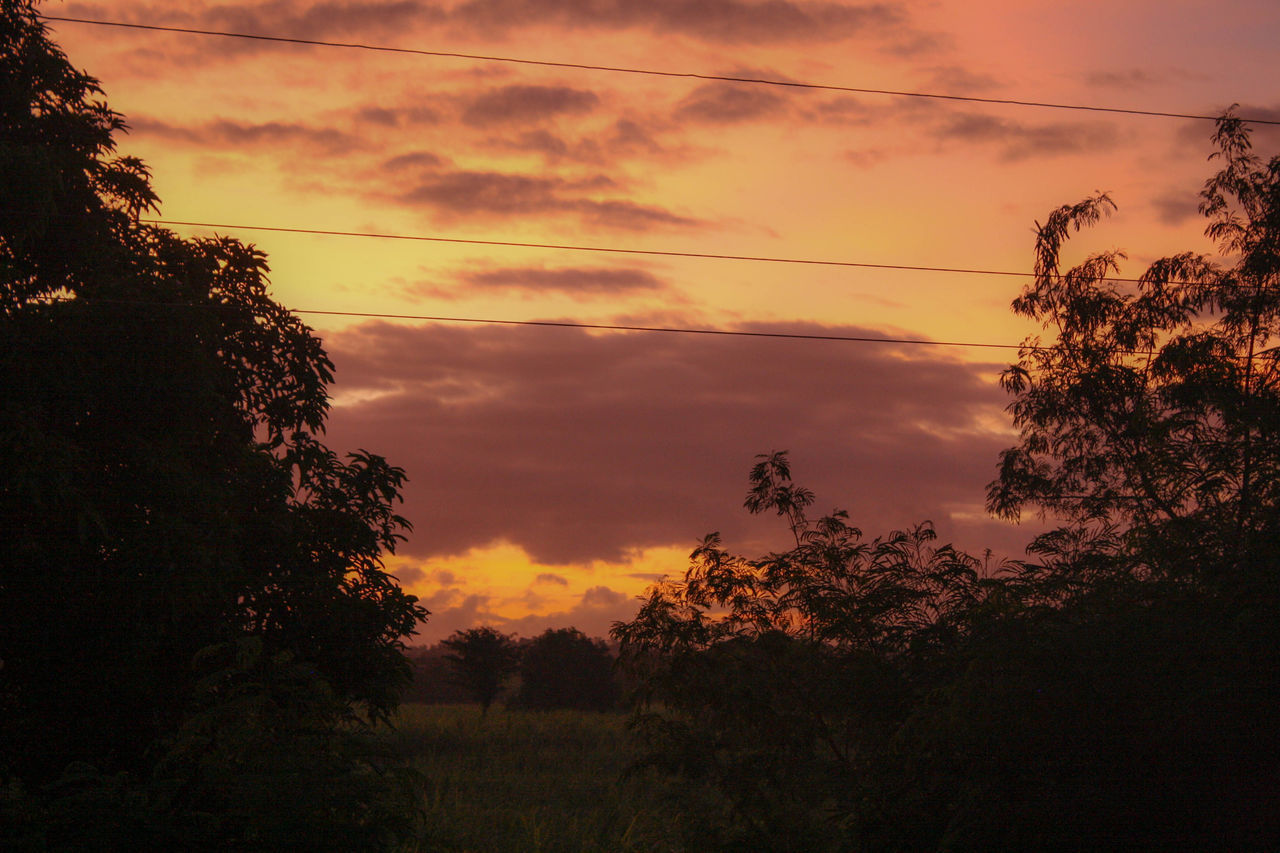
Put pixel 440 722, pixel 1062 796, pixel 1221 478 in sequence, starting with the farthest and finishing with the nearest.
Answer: pixel 440 722, pixel 1221 478, pixel 1062 796

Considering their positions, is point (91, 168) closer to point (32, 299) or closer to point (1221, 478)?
point (32, 299)

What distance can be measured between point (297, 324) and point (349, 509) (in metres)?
3.61

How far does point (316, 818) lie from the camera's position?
8914 mm

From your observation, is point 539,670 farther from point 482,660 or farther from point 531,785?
point 531,785

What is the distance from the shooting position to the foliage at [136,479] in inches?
619

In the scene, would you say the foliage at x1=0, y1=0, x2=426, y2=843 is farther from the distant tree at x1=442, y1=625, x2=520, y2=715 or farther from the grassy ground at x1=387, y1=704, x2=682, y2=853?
the distant tree at x1=442, y1=625, x2=520, y2=715

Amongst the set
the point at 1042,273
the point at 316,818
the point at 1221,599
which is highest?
the point at 1042,273

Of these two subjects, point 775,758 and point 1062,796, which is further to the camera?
point 775,758

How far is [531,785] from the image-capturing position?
121 feet

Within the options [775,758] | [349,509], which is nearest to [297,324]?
[349,509]

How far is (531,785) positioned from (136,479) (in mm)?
23866

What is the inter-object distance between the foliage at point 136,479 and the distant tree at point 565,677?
59.6 m

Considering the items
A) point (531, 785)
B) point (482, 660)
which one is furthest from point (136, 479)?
point (482, 660)

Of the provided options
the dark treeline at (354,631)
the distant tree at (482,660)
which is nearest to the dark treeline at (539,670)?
the distant tree at (482,660)
